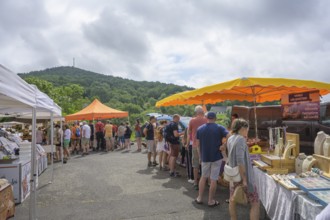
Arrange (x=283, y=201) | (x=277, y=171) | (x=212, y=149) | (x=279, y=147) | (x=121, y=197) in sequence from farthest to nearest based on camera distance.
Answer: (x=121, y=197) < (x=212, y=149) < (x=279, y=147) < (x=277, y=171) < (x=283, y=201)

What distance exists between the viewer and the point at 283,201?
117 inches

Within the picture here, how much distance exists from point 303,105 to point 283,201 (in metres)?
2.24

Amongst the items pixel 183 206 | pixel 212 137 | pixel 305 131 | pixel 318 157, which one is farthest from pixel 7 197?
pixel 305 131

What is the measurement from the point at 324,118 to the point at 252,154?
2430 mm

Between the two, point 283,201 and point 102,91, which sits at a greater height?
point 102,91

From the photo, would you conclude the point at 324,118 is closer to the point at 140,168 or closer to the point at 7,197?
the point at 140,168

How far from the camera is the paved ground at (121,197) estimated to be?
457 cm

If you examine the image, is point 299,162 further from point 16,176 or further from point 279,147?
point 16,176

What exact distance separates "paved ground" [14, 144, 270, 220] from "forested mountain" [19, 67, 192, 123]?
3355 cm

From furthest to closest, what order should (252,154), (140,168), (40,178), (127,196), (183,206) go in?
(140,168) → (40,178) → (127,196) → (183,206) → (252,154)

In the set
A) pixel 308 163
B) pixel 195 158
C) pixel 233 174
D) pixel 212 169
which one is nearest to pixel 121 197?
pixel 195 158

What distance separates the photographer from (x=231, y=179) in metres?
3.45

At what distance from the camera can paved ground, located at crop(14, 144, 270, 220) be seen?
15.0 feet

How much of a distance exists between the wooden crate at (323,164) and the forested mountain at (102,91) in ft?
128
